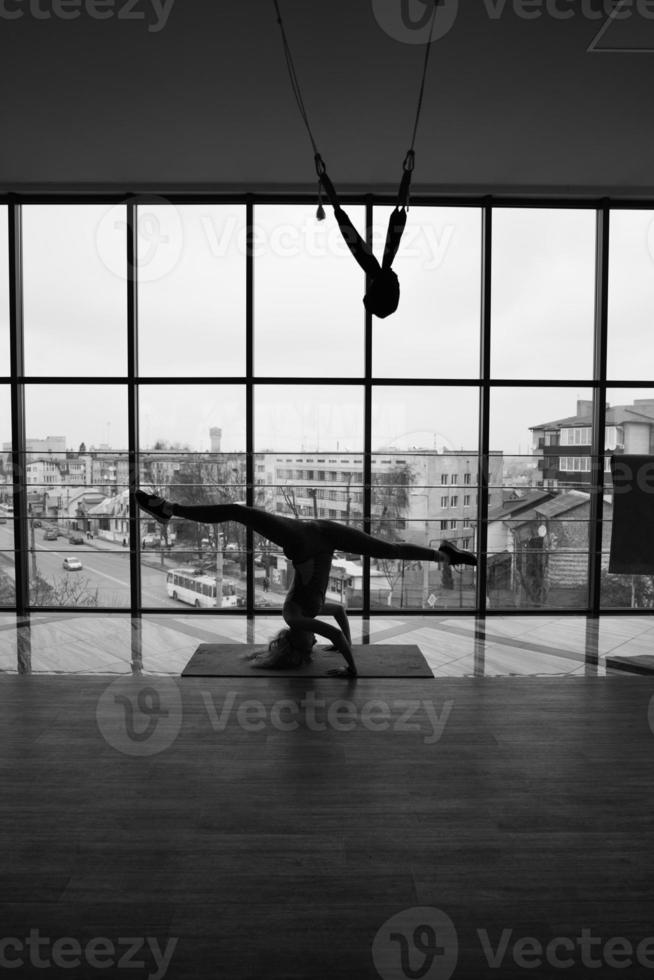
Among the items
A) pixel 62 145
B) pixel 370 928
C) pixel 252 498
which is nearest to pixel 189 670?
pixel 252 498

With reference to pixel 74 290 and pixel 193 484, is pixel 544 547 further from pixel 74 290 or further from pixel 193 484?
pixel 74 290

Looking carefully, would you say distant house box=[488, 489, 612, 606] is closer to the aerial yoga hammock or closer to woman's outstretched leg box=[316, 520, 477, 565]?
woman's outstretched leg box=[316, 520, 477, 565]

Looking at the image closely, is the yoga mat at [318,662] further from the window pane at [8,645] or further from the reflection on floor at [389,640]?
the window pane at [8,645]

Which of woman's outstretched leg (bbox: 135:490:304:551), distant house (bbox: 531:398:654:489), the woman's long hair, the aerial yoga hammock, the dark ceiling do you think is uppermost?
the dark ceiling

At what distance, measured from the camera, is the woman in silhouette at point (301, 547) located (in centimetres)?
338

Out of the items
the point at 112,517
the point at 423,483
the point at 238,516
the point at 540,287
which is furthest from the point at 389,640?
the point at 540,287

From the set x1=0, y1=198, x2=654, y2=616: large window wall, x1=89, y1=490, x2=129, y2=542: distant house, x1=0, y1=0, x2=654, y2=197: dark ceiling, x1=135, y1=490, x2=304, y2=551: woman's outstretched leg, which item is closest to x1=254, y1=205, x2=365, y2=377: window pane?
x1=0, y1=198, x2=654, y2=616: large window wall

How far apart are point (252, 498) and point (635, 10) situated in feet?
11.5

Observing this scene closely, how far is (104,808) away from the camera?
1995 mm

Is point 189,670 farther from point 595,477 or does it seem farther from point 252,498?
point 595,477

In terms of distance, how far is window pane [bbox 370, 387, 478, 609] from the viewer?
4.71 metres

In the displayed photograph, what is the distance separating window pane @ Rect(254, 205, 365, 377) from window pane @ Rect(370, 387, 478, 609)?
456mm

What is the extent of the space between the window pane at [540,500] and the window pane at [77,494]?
9.20 feet

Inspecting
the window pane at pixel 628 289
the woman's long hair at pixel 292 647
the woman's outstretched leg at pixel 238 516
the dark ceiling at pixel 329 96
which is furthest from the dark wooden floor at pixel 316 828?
the dark ceiling at pixel 329 96
